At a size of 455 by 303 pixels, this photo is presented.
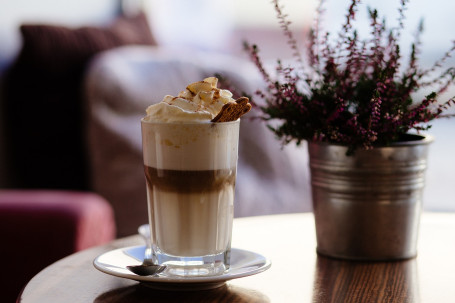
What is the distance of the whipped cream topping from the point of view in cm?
93

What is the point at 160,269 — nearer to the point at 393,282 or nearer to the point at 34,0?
the point at 393,282

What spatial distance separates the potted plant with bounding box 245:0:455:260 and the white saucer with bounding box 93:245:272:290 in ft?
0.58

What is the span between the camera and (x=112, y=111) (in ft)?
8.35

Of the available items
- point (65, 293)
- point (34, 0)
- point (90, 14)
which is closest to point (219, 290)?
A: point (65, 293)

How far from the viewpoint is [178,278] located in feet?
2.86

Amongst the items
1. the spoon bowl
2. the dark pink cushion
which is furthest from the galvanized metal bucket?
the dark pink cushion

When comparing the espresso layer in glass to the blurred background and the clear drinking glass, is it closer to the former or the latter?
the clear drinking glass

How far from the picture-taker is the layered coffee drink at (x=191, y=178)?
926 millimetres

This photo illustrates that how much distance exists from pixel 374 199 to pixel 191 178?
311 millimetres

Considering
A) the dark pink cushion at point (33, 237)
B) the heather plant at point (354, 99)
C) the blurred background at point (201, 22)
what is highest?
the blurred background at point (201, 22)

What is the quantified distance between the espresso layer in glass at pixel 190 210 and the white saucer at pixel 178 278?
0.05 m

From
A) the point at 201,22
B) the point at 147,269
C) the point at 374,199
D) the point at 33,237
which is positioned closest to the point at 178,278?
the point at 147,269

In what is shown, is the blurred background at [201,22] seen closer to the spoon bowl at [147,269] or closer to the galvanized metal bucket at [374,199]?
the galvanized metal bucket at [374,199]

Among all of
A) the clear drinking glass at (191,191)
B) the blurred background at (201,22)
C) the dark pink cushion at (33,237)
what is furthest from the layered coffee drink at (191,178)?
the blurred background at (201,22)
